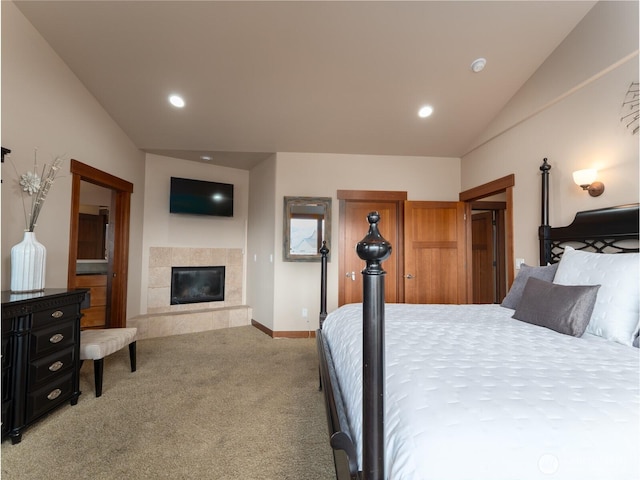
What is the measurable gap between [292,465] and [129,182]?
3772 mm

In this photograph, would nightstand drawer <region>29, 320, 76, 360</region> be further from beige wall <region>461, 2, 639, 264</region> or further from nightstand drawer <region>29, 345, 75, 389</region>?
beige wall <region>461, 2, 639, 264</region>

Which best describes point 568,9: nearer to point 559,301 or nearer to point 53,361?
point 559,301

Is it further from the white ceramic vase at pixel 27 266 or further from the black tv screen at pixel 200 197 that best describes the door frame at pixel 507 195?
the white ceramic vase at pixel 27 266

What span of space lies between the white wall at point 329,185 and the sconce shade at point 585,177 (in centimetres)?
197

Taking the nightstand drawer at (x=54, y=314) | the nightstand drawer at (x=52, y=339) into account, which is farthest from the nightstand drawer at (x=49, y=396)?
the nightstand drawer at (x=54, y=314)

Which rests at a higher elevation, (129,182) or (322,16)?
(322,16)

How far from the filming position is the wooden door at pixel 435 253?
4.02 metres

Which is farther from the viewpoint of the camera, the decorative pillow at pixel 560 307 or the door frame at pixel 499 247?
the door frame at pixel 499 247

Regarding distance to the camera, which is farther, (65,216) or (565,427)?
(65,216)

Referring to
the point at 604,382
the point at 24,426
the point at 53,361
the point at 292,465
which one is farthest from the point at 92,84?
Result: the point at 604,382

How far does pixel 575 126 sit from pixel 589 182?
0.56 metres

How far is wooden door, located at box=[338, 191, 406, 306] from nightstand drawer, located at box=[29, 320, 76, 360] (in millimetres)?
2879

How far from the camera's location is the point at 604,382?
89 centimetres

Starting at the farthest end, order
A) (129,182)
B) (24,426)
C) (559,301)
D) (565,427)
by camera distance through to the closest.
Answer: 1. (129,182)
2. (24,426)
3. (559,301)
4. (565,427)
